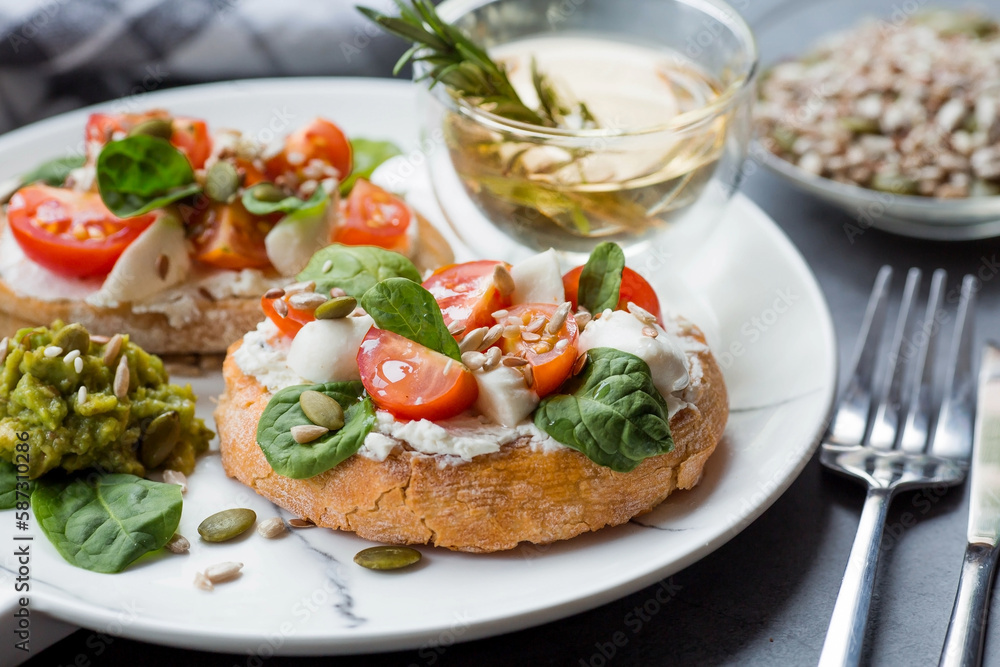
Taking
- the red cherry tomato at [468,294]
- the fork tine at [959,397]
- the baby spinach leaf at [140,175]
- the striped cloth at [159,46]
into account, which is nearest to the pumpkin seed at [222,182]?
the baby spinach leaf at [140,175]

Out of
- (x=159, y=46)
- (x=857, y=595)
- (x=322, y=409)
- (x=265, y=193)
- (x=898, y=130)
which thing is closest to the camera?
(x=857, y=595)

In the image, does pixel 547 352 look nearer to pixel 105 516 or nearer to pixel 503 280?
pixel 503 280

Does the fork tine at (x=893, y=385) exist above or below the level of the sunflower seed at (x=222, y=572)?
above

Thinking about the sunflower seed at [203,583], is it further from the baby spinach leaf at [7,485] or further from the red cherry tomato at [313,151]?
the red cherry tomato at [313,151]

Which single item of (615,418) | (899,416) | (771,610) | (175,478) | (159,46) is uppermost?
(159,46)

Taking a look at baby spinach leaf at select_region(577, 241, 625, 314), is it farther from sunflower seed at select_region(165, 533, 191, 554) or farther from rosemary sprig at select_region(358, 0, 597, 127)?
sunflower seed at select_region(165, 533, 191, 554)

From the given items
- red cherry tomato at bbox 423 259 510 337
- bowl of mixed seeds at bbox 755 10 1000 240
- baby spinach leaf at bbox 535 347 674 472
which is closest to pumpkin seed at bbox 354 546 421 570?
baby spinach leaf at bbox 535 347 674 472

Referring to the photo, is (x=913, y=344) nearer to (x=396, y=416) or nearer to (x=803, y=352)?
(x=803, y=352)

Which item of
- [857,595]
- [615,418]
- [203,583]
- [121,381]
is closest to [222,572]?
[203,583]
